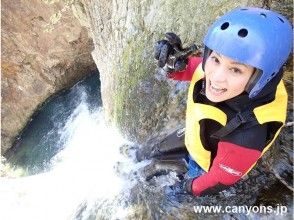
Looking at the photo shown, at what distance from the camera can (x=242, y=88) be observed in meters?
2.38

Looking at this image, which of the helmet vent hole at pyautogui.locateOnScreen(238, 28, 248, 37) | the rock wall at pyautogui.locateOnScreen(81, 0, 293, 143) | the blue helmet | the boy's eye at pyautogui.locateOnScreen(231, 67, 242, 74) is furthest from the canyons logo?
the helmet vent hole at pyautogui.locateOnScreen(238, 28, 248, 37)

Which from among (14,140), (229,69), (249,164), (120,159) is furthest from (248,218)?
(14,140)

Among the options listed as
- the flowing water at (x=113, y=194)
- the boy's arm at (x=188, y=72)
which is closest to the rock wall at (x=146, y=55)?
the flowing water at (x=113, y=194)

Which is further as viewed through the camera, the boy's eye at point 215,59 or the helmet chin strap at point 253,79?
the boy's eye at point 215,59

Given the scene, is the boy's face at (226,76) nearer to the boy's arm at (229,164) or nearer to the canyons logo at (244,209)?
the boy's arm at (229,164)

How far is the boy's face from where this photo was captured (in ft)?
7.65

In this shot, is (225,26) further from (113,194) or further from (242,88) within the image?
(113,194)

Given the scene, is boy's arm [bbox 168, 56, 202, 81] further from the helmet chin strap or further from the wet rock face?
the wet rock face

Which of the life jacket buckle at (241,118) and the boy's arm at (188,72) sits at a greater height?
the life jacket buckle at (241,118)

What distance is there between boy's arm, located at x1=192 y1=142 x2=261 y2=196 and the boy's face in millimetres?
334

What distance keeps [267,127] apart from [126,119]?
2612 mm

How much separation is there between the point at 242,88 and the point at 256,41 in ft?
0.99

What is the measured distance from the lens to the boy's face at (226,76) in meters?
2.33

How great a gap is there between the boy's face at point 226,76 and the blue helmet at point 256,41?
64 millimetres
